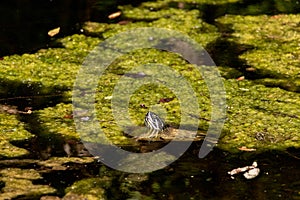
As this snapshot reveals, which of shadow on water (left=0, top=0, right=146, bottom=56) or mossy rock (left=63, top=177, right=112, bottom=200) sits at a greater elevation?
mossy rock (left=63, top=177, right=112, bottom=200)

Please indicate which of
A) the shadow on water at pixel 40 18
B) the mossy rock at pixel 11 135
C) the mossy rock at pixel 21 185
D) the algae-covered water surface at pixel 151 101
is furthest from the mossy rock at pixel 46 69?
the mossy rock at pixel 21 185

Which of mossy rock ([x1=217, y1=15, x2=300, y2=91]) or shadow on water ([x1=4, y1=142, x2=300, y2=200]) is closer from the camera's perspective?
shadow on water ([x1=4, y1=142, x2=300, y2=200])

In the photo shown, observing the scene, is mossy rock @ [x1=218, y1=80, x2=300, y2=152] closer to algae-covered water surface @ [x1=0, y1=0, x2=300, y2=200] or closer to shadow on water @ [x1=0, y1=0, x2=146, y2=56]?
algae-covered water surface @ [x1=0, y1=0, x2=300, y2=200]

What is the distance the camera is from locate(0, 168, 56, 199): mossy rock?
11.8 feet

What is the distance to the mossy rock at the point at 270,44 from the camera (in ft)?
17.0

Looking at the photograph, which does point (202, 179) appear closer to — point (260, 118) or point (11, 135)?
point (260, 118)

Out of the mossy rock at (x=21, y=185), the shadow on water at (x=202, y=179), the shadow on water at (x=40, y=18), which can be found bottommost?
the shadow on water at (x=40, y=18)

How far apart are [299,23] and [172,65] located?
56.1 inches

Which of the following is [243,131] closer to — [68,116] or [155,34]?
[68,116]

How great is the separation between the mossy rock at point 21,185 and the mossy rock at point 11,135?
21 cm

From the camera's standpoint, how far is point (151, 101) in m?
4.77

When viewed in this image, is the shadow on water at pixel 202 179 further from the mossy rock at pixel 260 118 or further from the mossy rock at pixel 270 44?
the mossy rock at pixel 270 44

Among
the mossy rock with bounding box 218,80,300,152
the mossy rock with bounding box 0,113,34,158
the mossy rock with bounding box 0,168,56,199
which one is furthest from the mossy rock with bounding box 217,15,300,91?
the mossy rock with bounding box 0,168,56,199

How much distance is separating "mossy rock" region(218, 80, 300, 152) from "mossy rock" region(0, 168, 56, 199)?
1.09m
